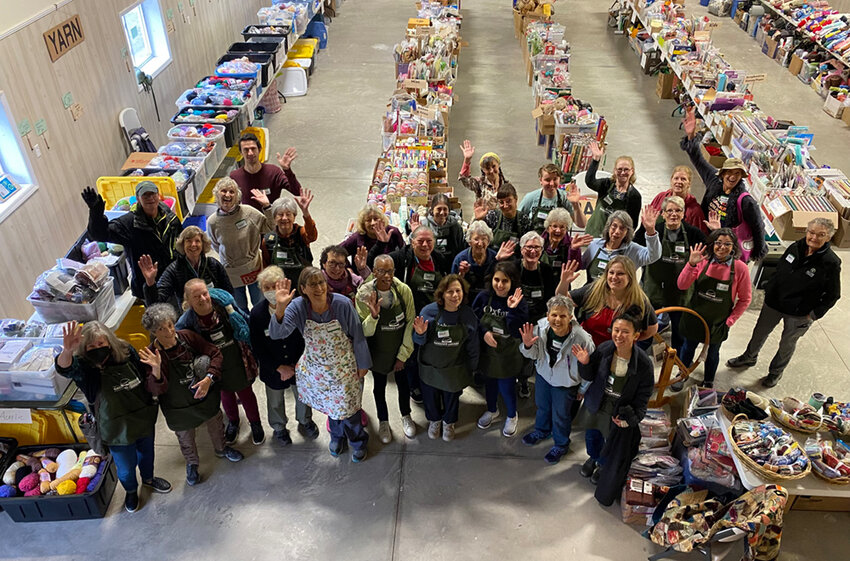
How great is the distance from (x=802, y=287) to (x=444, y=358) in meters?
2.91

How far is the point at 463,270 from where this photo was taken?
16.1 feet

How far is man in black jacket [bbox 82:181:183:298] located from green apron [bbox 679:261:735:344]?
4096 mm

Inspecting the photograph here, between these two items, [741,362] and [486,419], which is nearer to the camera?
[486,419]

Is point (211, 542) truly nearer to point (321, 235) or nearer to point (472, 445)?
point (472, 445)

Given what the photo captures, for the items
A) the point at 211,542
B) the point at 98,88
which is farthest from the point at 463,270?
the point at 98,88

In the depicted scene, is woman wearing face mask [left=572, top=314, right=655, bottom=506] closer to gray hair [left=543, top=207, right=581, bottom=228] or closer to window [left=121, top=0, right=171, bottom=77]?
gray hair [left=543, top=207, right=581, bottom=228]

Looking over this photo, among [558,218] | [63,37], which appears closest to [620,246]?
[558,218]

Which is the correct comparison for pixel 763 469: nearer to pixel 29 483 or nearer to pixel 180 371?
pixel 180 371

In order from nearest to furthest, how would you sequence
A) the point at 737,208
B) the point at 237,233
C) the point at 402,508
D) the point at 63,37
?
the point at 402,508
the point at 237,233
the point at 737,208
the point at 63,37

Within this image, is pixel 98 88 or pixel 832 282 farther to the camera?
pixel 98 88

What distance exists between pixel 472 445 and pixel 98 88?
5.70 m

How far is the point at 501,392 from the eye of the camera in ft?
16.6

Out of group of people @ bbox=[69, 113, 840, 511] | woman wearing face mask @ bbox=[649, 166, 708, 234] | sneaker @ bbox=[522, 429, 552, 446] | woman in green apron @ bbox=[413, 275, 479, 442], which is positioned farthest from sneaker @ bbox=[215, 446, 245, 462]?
woman wearing face mask @ bbox=[649, 166, 708, 234]

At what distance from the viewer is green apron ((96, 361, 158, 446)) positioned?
4078 millimetres
